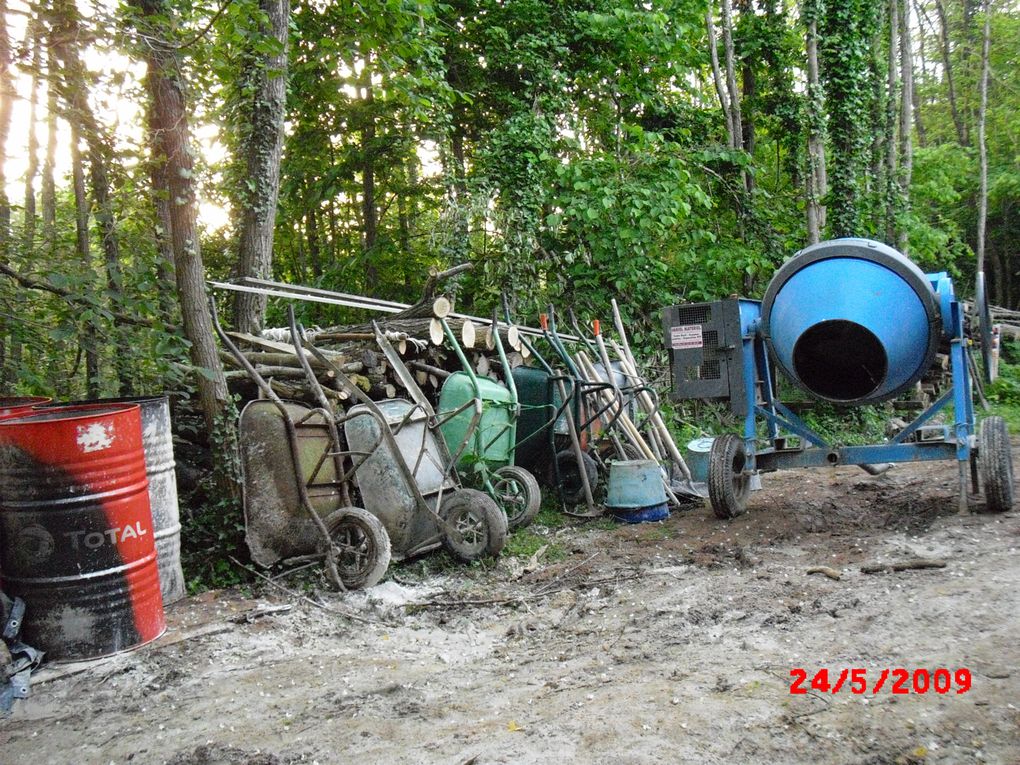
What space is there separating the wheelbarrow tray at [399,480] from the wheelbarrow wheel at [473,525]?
11cm

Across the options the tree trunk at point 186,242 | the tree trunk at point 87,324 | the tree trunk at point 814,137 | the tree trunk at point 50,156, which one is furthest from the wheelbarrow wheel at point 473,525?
the tree trunk at point 814,137

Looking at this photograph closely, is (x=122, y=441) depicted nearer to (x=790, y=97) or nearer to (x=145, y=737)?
(x=145, y=737)

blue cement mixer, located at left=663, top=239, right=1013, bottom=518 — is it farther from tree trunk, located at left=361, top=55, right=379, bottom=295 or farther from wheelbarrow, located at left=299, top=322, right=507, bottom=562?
tree trunk, located at left=361, top=55, right=379, bottom=295

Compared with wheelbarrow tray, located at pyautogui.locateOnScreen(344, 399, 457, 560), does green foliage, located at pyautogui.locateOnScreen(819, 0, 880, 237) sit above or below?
above

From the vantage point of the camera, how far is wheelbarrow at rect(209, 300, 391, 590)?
4.65m

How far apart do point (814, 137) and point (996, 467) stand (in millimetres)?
8114

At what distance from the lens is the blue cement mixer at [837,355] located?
538 centimetres

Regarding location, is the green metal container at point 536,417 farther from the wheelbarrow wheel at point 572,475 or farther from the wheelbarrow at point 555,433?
the wheelbarrow wheel at point 572,475

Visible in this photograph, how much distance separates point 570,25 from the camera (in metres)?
11.1

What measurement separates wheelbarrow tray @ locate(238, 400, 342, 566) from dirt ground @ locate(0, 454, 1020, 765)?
0.40m

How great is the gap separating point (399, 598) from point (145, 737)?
1.80 meters

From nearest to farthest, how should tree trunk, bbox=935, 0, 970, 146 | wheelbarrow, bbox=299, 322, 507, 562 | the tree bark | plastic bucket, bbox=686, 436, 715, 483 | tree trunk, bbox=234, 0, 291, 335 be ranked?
1. wheelbarrow, bbox=299, 322, 507, 562
2. tree trunk, bbox=234, 0, 291, 335
3. plastic bucket, bbox=686, 436, 715, 483
4. tree trunk, bbox=935, 0, 970, 146
5. the tree bark

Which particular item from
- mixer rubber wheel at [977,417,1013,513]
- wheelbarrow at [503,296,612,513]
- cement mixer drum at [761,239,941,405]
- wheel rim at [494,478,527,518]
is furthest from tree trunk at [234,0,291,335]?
mixer rubber wheel at [977,417,1013,513]
